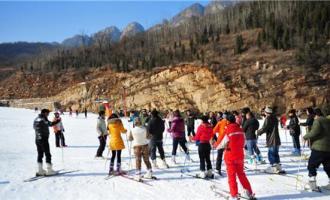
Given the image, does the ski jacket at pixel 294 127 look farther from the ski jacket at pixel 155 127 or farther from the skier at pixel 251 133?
the ski jacket at pixel 155 127

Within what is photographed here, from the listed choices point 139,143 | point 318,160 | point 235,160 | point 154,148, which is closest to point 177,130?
point 154,148

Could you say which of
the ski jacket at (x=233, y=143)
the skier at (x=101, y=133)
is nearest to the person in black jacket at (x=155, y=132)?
the skier at (x=101, y=133)

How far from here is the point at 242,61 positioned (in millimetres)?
60125

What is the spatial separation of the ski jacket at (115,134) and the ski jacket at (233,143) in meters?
3.65

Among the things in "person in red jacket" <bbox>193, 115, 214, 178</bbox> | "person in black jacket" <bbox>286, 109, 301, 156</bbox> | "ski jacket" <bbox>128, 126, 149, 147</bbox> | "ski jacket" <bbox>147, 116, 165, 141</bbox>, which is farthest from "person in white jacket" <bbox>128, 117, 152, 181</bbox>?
"person in black jacket" <bbox>286, 109, 301, 156</bbox>

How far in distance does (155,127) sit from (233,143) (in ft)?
13.9

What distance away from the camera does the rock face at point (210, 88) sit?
5259cm

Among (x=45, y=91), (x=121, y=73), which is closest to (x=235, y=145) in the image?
(x=121, y=73)

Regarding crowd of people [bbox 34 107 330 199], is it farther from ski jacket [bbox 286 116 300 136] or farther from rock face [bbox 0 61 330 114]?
rock face [bbox 0 61 330 114]

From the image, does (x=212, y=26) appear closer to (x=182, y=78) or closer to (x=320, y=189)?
(x=182, y=78)

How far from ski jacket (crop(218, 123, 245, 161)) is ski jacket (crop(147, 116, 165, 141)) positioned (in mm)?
3898

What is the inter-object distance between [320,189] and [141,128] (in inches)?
199

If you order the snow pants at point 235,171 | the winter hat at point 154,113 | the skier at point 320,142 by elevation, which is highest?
the winter hat at point 154,113

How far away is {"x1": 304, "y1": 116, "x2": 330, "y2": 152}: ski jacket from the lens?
9.06 metres
